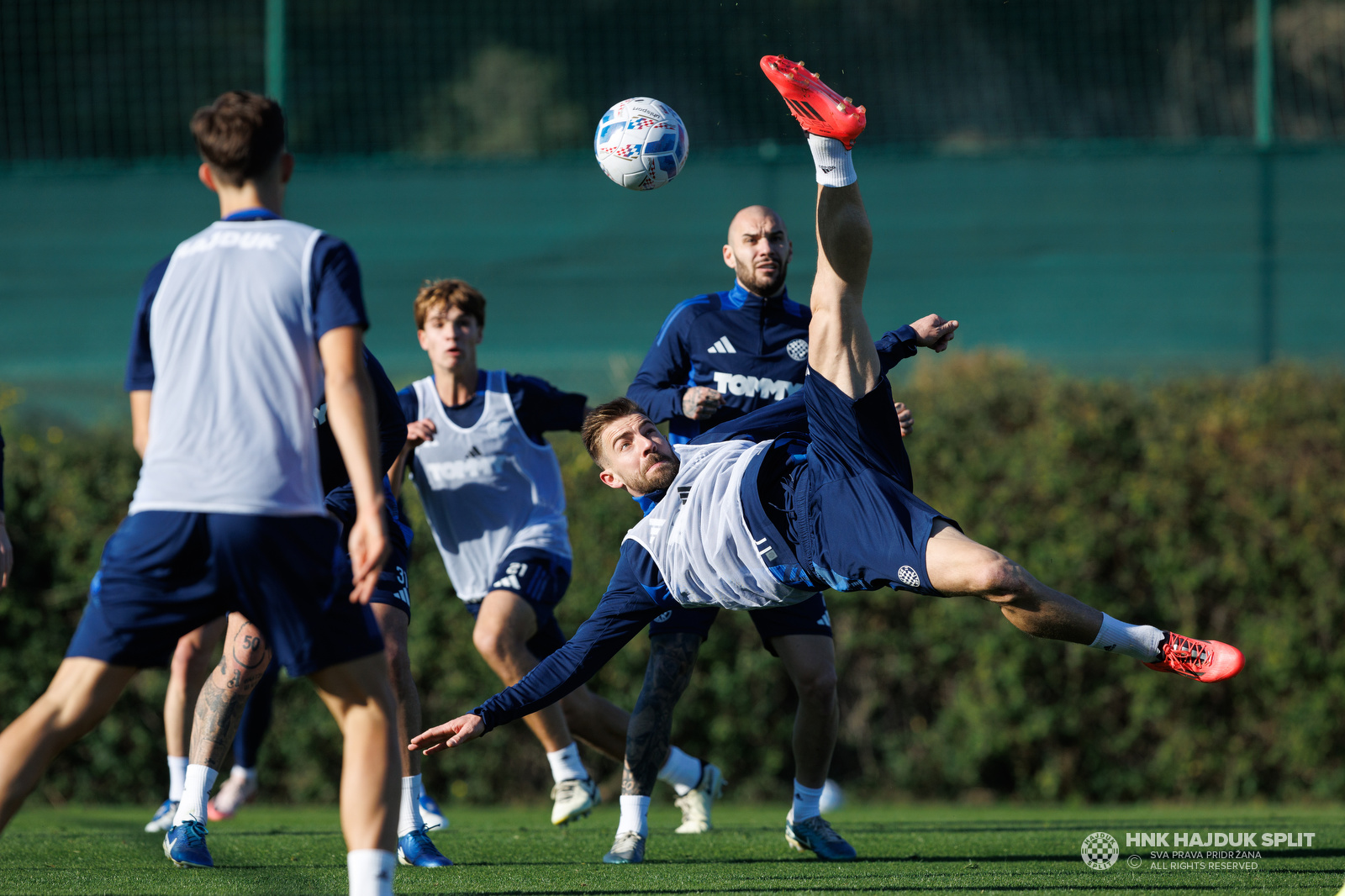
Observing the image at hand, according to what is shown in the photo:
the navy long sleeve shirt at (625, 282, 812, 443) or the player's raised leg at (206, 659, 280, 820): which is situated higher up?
the navy long sleeve shirt at (625, 282, 812, 443)

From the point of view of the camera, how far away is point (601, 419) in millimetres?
5410

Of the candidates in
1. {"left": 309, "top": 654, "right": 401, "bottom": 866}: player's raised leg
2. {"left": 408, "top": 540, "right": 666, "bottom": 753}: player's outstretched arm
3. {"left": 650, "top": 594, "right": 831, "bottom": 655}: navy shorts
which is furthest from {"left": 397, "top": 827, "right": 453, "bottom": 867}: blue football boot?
{"left": 309, "top": 654, "right": 401, "bottom": 866}: player's raised leg

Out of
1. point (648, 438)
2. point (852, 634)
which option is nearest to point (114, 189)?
point (852, 634)

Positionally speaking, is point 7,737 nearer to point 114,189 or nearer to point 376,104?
point 114,189

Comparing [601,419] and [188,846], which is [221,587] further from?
[188,846]

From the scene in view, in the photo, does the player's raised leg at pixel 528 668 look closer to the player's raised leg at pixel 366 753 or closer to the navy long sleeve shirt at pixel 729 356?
the navy long sleeve shirt at pixel 729 356

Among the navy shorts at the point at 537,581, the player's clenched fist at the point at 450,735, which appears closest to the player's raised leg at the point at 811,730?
the navy shorts at the point at 537,581

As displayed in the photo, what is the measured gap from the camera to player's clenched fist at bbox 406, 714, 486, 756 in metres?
4.14

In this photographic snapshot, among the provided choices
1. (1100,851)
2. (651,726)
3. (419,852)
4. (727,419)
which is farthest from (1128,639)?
(419,852)

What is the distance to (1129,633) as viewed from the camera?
4.55m

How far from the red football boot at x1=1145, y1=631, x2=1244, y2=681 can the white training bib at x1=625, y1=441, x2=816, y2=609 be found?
1289 millimetres

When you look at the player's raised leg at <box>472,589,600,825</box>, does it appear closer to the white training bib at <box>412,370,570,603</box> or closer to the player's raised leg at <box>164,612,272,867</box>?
the white training bib at <box>412,370,570,603</box>

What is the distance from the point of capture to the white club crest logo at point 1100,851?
5.52 metres

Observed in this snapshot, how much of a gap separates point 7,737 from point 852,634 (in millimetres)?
6575
